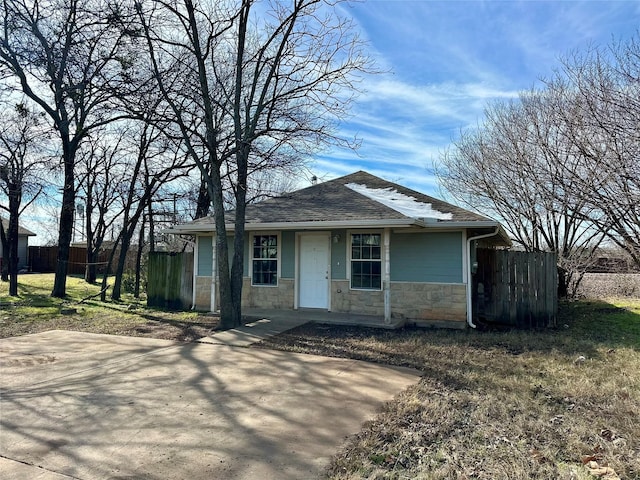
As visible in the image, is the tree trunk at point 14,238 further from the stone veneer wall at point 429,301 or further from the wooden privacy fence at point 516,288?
the wooden privacy fence at point 516,288

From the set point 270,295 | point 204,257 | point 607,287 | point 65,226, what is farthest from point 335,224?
point 607,287

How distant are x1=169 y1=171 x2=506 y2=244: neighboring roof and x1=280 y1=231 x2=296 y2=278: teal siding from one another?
61 centimetres

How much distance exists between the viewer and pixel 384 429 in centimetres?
359

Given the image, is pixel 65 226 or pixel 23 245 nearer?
pixel 65 226

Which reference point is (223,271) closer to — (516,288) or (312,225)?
(312,225)

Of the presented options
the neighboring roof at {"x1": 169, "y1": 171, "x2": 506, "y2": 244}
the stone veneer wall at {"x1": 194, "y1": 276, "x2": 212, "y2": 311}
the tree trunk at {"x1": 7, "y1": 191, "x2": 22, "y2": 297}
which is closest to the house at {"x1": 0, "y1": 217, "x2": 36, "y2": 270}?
the tree trunk at {"x1": 7, "y1": 191, "x2": 22, "y2": 297}

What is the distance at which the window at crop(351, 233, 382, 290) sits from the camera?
32.3 feet

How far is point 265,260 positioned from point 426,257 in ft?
13.8

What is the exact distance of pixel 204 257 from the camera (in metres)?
11.8

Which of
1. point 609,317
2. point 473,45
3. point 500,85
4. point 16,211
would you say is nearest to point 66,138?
point 16,211

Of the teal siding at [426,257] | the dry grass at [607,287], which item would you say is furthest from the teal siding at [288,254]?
the dry grass at [607,287]

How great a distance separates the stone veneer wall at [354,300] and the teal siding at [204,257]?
3.77 metres

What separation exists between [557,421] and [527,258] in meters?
6.69

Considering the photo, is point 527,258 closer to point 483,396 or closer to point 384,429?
point 483,396
